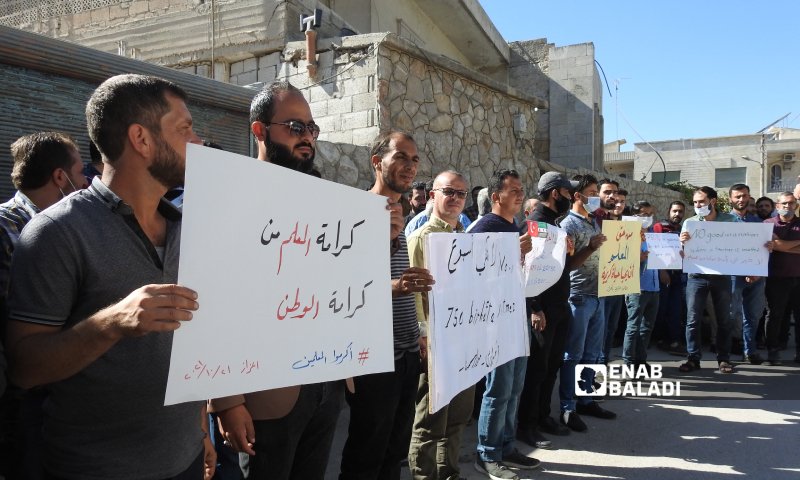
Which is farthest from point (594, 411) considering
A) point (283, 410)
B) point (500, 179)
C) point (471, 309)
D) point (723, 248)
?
point (283, 410)

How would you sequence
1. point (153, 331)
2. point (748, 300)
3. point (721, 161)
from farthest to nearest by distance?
point (721, 161) → point (748, 300) → point (153, 331)

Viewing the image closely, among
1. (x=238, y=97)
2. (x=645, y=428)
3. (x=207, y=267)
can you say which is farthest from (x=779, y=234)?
(x=207, y=267)

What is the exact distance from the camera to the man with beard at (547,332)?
4.01 metres

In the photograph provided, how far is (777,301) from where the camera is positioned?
6773mm

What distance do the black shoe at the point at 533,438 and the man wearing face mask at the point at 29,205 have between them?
3279 millimetres

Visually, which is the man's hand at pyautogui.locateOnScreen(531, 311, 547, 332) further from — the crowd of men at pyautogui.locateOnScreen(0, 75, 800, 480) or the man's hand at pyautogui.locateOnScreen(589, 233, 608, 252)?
the man's hand at pyautogui.locateOnScreen(589, 233, 608, 252)

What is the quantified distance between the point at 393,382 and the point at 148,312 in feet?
4.83

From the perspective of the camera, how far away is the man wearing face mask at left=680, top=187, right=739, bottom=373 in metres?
6.29

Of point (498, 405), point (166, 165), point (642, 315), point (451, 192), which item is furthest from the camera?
point (642, 315)

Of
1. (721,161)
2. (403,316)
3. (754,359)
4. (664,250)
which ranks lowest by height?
(754,359)

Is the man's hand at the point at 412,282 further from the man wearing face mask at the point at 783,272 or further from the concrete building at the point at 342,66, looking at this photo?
the man wearing face mask at the point at 783,272

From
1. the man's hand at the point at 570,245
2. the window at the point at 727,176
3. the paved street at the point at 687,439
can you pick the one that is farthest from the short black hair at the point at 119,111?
the window at the point at 727,176

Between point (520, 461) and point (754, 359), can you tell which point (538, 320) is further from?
point (754, 359)

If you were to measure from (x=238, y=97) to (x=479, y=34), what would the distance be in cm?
876
